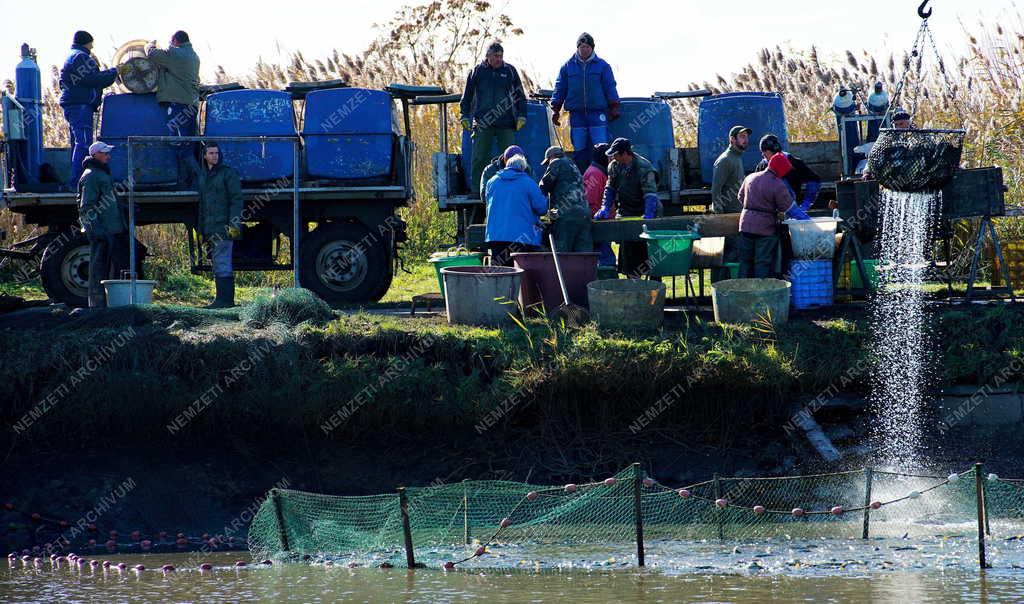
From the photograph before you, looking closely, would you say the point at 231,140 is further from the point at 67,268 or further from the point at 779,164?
the point at 779,164

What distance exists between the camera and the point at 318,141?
15.0 metres

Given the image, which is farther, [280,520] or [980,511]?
[280,520]

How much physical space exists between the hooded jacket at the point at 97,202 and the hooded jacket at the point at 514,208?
3657 mm

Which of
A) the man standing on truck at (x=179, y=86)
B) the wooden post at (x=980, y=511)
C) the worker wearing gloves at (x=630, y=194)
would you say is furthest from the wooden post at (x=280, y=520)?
the man standing on truck at (x=179, y=86)

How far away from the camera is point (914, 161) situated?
44.3ft

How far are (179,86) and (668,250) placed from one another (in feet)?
17.6

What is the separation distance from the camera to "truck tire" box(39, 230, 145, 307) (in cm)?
1485

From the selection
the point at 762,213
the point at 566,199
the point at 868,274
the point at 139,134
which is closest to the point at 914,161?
the point at 868,274

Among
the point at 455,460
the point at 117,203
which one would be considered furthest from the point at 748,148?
the point at 117,203

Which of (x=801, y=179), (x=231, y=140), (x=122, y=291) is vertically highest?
(x=231, y=140)

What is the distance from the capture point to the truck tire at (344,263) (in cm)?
1497

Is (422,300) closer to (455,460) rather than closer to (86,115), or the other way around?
(455,460)

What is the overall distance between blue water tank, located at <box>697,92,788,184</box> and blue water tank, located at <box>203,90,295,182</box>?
455 centimetres

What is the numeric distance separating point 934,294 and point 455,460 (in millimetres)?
5040
